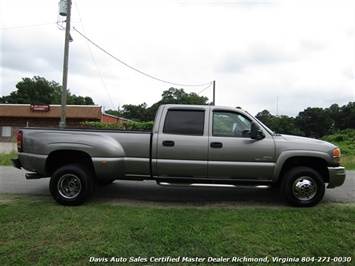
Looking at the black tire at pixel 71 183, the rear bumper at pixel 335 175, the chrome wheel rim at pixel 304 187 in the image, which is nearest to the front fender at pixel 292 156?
the rear bumper at pixel 335 175

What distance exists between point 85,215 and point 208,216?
195 centimetres

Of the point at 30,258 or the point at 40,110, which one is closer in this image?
the point at 30,258

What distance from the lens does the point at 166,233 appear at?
3.67 metres

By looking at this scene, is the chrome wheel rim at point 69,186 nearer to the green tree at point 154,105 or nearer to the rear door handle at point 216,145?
the rear door handle at point 216,145

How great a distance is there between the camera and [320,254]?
10.6 feet

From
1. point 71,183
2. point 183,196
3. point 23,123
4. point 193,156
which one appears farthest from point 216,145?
point 23,123

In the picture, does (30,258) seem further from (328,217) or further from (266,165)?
(328,217)

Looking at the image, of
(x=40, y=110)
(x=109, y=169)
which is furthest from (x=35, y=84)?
(x=109, y=169)

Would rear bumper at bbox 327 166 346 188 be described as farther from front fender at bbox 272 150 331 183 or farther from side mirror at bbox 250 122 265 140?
side mirror at bbox 250 122 265 140

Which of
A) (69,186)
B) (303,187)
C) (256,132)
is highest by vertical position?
(256,132)

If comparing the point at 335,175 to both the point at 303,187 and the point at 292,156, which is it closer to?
the point at 303,187

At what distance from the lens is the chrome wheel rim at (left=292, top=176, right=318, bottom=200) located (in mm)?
4859

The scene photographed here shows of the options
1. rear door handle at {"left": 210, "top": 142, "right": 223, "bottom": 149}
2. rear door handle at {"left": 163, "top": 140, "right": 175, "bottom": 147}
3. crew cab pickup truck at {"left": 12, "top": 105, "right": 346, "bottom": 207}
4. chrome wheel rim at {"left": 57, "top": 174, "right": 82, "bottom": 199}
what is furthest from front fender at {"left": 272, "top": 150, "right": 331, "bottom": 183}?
chrome wheel rim at {"left": 57, "top": 174, "right": 82, "bottom": 199}

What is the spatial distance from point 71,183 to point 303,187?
4.16m
